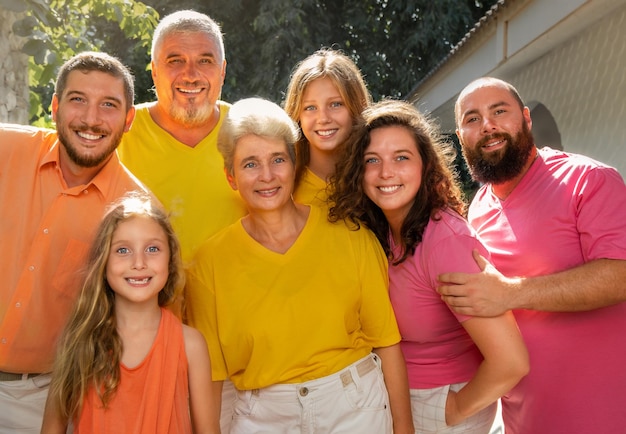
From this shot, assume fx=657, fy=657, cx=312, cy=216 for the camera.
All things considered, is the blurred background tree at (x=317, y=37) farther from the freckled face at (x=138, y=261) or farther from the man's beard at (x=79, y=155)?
the freckled face at (x=138, y=261)

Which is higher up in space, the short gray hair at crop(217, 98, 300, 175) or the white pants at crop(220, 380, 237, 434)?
the short gray hair at crop(217, 98, 300, 175)

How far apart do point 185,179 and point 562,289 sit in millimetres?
1817

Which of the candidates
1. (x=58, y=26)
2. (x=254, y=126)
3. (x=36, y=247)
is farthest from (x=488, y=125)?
(x=58, y=26)

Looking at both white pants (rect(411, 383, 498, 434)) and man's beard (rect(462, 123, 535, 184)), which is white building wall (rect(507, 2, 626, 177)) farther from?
white pants (rect(411, 383, 498, 434))

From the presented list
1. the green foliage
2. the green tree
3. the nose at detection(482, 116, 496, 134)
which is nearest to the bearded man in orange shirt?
the green foliage

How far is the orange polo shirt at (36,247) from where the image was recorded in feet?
8.87

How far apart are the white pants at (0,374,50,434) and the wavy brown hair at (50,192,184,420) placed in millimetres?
392

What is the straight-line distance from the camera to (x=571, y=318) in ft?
8.98

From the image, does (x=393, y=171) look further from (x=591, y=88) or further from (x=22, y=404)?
(x=591, y=88)

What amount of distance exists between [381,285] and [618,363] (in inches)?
40.5

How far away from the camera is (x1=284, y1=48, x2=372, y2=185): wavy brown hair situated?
334 centimetres

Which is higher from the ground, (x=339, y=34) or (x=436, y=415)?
(x=339, y=34)

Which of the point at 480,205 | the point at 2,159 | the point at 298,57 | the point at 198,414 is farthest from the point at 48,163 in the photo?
the point at 298,57

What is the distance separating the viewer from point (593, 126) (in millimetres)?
5895
